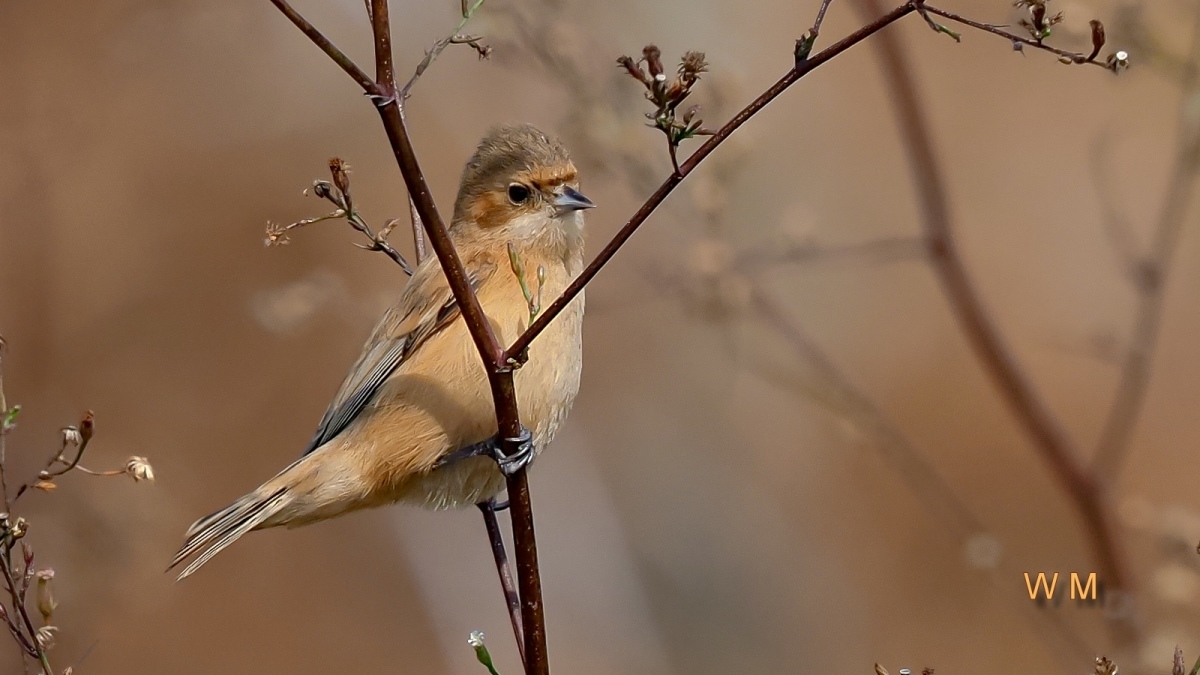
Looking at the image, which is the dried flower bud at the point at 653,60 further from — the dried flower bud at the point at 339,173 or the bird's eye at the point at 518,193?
the bird's eye at the point at 518,193

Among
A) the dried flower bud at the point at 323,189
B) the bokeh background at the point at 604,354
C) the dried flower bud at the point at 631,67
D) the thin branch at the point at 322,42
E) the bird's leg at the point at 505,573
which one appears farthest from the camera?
the bokeh background at the point at 604,354

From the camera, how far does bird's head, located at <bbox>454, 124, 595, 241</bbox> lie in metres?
3.90

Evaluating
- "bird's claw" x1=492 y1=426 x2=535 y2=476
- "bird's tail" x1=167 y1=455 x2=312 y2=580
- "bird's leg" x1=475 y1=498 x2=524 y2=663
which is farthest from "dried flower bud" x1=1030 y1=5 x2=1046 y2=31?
"bird's tail" x1=167 y1=455 x2=312 y2=580

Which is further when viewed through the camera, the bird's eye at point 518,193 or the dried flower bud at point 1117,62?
the bird's eye at point 518,193

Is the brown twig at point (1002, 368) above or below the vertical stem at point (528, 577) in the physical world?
above

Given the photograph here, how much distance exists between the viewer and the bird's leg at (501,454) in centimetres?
252

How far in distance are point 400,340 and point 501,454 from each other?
1.24 m

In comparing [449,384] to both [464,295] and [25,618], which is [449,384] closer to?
[464,295]

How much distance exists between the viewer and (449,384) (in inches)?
143

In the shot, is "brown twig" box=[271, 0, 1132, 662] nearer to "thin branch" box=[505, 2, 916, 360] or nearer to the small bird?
"thin branch" box=[505, 2, 916, 360]

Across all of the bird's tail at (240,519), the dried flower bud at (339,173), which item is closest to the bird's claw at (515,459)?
the dried flower bud at (339,173)

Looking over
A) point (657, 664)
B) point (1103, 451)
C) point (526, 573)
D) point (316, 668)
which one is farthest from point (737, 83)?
point (316, 668)

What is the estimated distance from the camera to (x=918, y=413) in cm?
607

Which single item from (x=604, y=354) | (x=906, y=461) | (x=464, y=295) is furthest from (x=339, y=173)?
(x=604, y=354)
